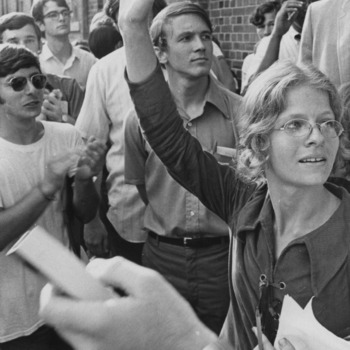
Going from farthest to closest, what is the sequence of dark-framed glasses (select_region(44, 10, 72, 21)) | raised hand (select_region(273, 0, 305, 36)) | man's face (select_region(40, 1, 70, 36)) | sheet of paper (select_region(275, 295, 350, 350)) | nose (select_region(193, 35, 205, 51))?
dark-framed glasses (select_region(44, 10, 72, 21)), man's face (select_region(40, 1, 70, 36)), raised hand (select_region(273, 0, 305, 36)), nose (select_region(193, 35, 205, 51)), sheet of paper (select_region(275, 295, 350, 350))

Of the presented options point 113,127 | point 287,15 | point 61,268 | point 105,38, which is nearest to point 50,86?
point 113,127

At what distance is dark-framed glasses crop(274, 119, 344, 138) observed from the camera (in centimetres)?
183

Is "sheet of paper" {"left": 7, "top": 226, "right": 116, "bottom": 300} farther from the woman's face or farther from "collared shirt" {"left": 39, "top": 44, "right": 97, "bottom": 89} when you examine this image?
"collared shirt" {"left": 39, "top": 44, "right": 97, "bottom": 89}

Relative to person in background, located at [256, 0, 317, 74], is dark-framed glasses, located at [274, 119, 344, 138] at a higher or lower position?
higher

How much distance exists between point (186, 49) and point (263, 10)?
317 centimetres

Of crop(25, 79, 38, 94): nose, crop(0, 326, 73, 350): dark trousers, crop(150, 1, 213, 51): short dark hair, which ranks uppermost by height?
crop(150, 1, 213, 51): short dark hair

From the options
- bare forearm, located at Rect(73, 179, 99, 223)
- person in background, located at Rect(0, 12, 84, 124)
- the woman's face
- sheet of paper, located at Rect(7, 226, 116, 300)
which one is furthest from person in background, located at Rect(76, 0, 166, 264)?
sheet of paper, located at Rect(7, 226, 116, 300)

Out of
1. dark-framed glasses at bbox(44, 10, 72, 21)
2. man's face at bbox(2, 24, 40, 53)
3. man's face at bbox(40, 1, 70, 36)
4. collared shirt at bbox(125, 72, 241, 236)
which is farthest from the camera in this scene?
dark-framed glasses at bbox(44, 10, 72, 21)

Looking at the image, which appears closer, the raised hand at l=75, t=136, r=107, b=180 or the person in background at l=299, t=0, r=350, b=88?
the raised hand at l=75, t=136, r=107, b=180

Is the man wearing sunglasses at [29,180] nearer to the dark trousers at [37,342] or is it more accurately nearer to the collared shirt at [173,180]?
the dark trousers at [37,342]

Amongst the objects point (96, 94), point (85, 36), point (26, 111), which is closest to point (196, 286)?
point (26, 111)

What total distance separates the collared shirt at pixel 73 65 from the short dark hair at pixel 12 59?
8.22ft

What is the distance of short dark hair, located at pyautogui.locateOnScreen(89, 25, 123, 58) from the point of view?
511cm

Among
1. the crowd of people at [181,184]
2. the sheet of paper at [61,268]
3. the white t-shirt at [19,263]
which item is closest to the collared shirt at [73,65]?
the crowd of people at [181,184]
